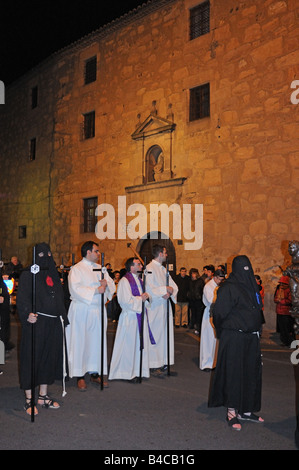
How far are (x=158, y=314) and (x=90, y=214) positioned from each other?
11.3 metres

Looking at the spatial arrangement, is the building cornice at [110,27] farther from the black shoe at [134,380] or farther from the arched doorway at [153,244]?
the black shoe at [134,380]

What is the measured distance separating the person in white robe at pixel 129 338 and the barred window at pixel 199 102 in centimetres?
897

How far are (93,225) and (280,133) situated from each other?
8.77 m

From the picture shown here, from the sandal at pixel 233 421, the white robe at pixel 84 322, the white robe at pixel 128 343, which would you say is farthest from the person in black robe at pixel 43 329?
the sandal at pixel 233 421

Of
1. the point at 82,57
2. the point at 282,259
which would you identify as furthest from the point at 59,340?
the point at 82,57

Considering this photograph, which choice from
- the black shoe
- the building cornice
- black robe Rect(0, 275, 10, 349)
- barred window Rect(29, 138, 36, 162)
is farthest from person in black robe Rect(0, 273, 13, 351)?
barred window Rect(29, 138, 36, 162)

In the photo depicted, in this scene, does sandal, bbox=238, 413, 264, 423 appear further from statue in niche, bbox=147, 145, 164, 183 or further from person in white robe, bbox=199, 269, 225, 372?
statue in niche, bbox=147, 145, 164, 183

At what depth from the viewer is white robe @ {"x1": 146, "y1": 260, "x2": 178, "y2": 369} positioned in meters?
7.90

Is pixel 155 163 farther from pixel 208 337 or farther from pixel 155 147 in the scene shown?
pixel 208 337

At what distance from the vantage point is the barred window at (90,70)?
19156 mm

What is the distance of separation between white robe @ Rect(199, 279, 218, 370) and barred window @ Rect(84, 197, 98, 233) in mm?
11008

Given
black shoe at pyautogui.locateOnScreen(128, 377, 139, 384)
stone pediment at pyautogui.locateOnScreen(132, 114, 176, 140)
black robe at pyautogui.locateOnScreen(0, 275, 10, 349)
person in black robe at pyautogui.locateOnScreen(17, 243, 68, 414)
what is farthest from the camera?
stone pediment at pyautogui.locateOnScreen(132, 114, 176, 140)

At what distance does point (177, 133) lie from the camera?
15492 mm

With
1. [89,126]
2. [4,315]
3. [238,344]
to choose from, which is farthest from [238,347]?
[89,126]
